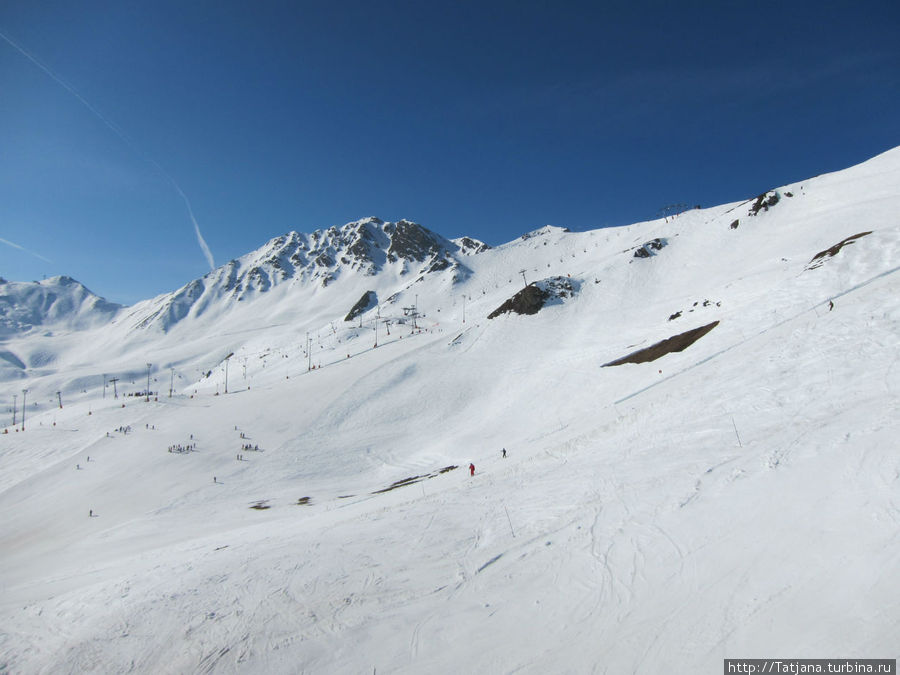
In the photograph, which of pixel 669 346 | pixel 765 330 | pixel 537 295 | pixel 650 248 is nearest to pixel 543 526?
pixel 765 330

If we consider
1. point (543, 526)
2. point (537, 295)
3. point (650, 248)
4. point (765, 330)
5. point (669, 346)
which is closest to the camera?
point (543, 526)

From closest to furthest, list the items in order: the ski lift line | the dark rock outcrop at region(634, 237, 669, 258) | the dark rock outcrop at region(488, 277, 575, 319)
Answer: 1. the ski lift line
2. the dark rock outcrop at region(488, 277, 575, 319)
3. the dark rock outcrop at region(634, 237, 669, 258)

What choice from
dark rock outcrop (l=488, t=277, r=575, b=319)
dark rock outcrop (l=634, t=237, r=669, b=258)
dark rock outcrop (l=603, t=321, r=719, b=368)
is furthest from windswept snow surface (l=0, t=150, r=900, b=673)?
dark rock outcrop (l=634, t=237, r=669, b=258)

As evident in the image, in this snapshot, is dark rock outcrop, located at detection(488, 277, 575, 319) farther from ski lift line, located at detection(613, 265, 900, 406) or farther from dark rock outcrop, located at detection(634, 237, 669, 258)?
ski lift line, located at detection(613, 265, 900, 406)

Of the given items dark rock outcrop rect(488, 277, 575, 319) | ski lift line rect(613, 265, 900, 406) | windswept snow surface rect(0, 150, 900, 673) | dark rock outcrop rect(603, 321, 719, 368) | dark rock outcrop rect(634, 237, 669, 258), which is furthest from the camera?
dark rock outcrop rect(634, 237, 669, 258)

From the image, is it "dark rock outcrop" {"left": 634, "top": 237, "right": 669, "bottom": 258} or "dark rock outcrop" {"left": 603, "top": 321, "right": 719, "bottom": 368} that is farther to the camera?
"dark rock outcrop" {"left": 634, "top": 237, "right": 669, "bottom": 258}

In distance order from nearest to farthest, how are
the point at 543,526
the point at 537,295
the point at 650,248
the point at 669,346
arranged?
the point at 543,526, the point at 669,346, the point at 537,295, the point at 650,248

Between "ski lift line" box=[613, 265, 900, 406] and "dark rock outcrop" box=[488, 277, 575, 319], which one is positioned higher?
"dark rock outcrop" box=[488, 277, 575, 319]

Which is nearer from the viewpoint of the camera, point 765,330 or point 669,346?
point 765,330

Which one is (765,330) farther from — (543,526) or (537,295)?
(537,295)

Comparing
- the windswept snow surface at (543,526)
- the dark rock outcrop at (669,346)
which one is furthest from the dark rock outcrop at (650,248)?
the dark rock outcrop at (669,346)

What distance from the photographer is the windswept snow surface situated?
698cm

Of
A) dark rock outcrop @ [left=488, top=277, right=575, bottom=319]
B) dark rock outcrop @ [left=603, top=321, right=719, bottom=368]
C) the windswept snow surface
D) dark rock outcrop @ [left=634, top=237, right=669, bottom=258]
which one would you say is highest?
dark rock outcrop @ [left=634, top=237, right=669, bottom=258]

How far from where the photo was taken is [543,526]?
35.2 feet
